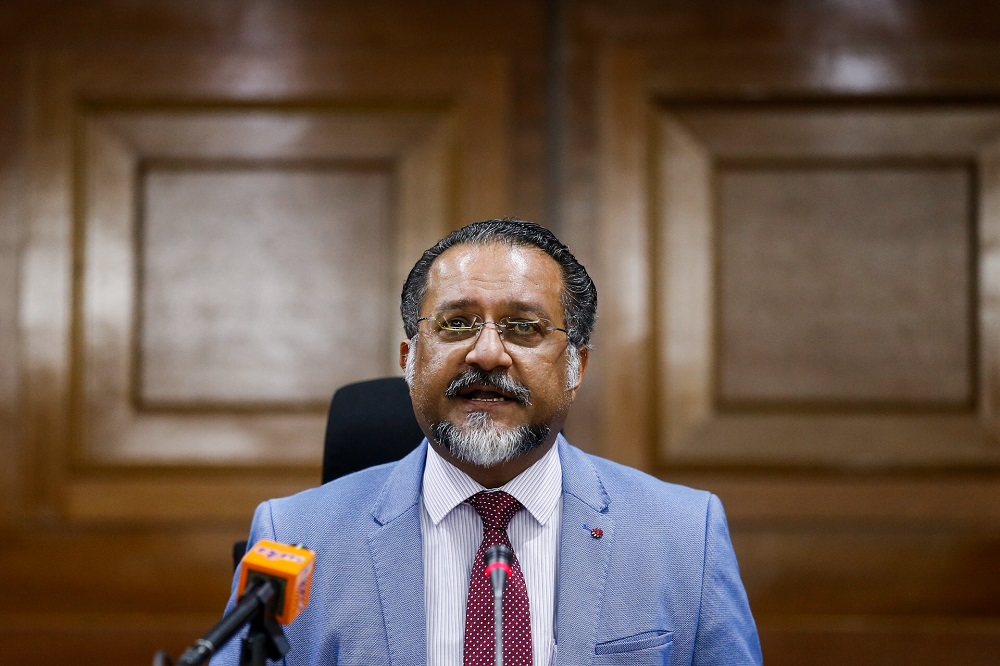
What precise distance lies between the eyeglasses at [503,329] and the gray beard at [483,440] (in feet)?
0.43

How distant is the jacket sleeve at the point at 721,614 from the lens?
1.27 meters

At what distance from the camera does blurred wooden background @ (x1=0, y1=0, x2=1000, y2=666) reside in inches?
101

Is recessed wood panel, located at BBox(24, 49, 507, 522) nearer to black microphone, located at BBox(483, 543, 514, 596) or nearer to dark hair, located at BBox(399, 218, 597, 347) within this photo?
dark hair, located at BBox(399, 218, 597, 347)

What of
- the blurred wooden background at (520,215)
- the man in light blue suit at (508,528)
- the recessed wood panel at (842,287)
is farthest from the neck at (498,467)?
the recessed wood panel at (842,287)

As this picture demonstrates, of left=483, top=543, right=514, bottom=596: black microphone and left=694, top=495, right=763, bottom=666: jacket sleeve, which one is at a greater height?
left=483, top=543, right=514, bottom=596: black microphone

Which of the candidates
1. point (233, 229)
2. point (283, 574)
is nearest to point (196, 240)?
point (233, 229)

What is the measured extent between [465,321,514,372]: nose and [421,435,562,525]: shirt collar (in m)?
0.19

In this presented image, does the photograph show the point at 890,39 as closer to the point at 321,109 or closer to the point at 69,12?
the point at 321,109

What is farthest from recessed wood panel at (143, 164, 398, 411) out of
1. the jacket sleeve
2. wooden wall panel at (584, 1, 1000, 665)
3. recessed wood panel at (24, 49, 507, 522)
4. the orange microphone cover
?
the orange microphone cover

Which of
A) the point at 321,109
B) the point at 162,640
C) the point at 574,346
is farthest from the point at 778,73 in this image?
the point at 162,640

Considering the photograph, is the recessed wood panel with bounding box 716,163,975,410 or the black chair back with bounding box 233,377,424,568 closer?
the black chair back with bounding box 233,377,424,568

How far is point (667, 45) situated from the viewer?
261 centimetres

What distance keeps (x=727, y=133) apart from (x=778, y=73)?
0.25 m

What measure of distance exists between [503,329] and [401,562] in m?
0.41
